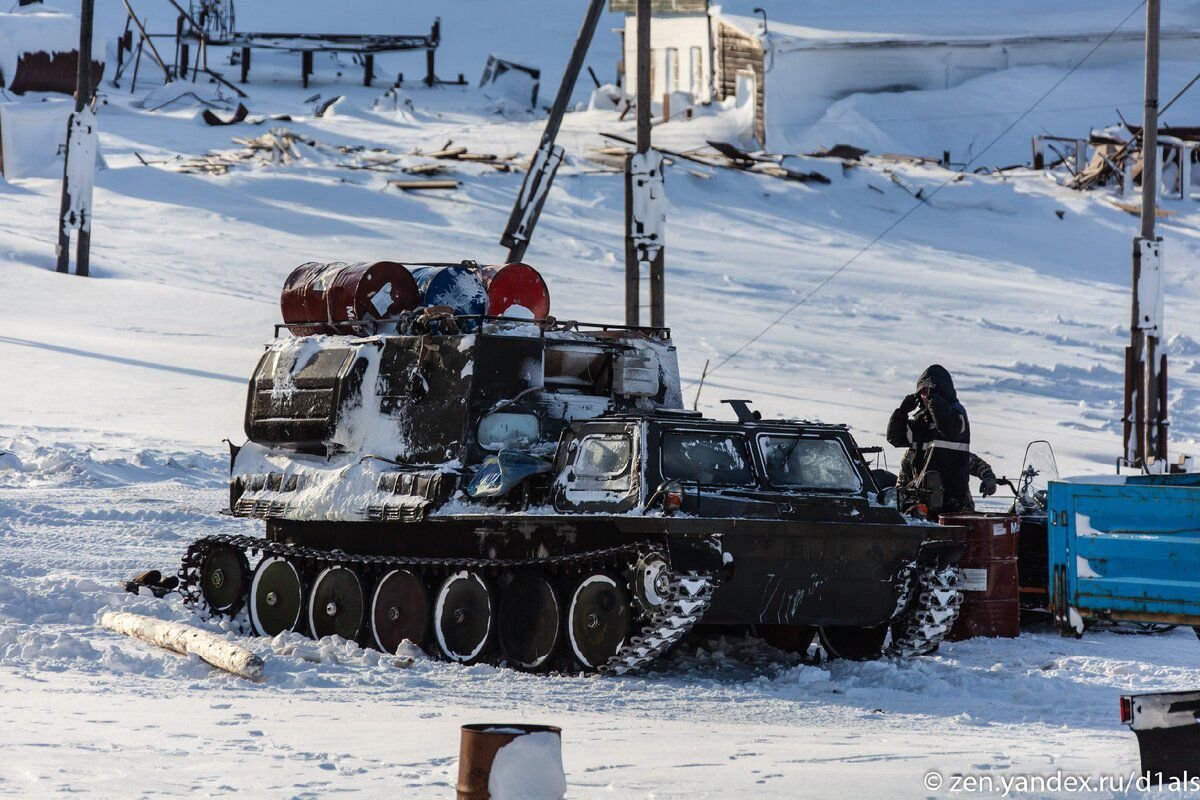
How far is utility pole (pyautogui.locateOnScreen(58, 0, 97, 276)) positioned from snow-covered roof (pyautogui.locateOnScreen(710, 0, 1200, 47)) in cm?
2148

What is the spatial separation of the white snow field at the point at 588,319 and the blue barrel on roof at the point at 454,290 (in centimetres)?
285

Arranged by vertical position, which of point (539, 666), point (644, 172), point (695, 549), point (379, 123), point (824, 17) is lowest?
point (539, 666)

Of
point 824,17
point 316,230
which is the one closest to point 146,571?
point 316,230

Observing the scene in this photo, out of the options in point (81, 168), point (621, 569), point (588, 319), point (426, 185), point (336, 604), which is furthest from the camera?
point (426, 185)

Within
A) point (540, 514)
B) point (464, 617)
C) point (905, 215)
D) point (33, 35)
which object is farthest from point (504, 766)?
point (33, 35)

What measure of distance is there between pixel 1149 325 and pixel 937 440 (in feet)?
27.7

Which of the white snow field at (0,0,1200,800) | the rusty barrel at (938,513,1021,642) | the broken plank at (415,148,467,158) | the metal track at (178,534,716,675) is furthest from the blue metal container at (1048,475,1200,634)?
the broken plank at (415,148,467,158)

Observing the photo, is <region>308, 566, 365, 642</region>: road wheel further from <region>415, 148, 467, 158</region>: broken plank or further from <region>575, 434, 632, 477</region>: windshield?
<region>415, 148, 467, 158</region>: broken plank

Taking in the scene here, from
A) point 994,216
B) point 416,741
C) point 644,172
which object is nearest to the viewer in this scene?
point 416,741

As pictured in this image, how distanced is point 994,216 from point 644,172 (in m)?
20.7

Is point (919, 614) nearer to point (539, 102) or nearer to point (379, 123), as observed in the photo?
point (379, 123)

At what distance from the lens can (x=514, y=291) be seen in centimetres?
1407

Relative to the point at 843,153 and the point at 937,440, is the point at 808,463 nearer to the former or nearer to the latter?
the point at 937,440

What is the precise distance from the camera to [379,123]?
46.6m
